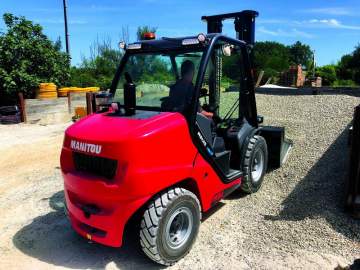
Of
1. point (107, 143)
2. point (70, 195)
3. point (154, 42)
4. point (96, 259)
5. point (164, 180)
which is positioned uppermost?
point (154, 42)

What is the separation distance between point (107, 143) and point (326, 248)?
98.8 inches

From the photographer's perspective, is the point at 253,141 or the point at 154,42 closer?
the point at 154,42

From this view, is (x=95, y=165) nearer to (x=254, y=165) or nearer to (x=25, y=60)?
(x=254, y=165)

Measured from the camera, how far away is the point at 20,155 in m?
8.16

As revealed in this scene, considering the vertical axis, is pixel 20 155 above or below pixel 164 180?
below

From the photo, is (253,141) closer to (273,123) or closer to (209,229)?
(209,229)

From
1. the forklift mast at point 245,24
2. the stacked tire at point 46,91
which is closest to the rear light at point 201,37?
the forklift mast at point 245,24

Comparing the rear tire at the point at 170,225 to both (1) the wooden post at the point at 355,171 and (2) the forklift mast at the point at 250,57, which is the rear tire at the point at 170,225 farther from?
(1) the wooden post at the point at 355,171

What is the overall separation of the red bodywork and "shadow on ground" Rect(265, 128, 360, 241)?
5.24ft

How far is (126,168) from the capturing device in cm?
327

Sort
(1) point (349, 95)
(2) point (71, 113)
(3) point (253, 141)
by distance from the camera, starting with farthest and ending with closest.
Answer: (2) point (71, 113), (1) point (349, 95), (3) point (253, 141)

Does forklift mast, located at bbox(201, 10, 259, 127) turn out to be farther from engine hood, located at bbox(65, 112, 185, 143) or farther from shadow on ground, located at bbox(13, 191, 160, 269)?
shadow on ground, located at bbox(13, 191, 160, 269)

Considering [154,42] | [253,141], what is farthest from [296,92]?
[154,42]

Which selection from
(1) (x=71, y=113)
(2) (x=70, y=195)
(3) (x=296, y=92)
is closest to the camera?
(2) (x=70, y=195)
